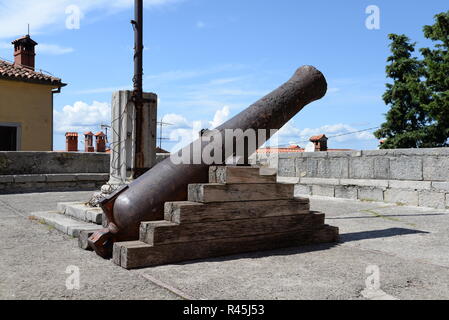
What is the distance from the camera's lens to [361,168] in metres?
8.08

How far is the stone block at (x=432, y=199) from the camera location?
267 inches

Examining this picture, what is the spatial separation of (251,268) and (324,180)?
20.0ft

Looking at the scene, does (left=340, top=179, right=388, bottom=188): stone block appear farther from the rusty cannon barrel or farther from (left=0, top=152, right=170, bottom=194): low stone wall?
(left=0, top=152, right=170, bottom=194): low stone wall

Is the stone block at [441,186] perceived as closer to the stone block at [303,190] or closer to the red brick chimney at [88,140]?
the stone block at [303,190]

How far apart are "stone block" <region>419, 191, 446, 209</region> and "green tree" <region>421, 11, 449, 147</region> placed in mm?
17759

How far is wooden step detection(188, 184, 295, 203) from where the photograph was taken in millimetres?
3336

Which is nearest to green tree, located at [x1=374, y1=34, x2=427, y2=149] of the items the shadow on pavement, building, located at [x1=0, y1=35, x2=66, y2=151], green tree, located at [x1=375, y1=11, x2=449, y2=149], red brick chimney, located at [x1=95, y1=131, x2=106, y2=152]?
green tree, located at [x1=375, y1=11, x2=449, y2=149]

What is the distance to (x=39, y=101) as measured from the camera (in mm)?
17172

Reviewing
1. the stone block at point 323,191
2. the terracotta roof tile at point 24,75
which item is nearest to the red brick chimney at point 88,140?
the terracotta roof tile at point 24,75

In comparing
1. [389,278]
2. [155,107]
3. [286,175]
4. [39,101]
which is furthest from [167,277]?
[39,101]

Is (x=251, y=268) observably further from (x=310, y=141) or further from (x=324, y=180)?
(x=310, y=141)

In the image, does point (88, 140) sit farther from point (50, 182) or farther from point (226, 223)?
point (226, 223)

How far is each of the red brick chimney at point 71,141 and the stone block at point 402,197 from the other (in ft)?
44.3

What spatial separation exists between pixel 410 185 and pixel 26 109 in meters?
15.0
